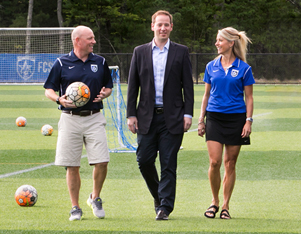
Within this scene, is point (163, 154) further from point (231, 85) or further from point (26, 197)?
point (26, 197)

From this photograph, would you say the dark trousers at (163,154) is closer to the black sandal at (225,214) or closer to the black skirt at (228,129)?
the black skirt at (228,129)

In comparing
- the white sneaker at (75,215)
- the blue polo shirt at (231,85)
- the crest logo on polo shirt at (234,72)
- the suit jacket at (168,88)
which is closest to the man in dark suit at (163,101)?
the suit jacket at (168,88)

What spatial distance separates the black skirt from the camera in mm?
5840

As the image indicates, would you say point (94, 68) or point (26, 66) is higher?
point (94, 68)

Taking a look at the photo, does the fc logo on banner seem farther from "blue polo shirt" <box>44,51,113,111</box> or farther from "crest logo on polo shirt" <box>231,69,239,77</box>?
"crest logo on polo shirt" <box>231,69,239,77</box>

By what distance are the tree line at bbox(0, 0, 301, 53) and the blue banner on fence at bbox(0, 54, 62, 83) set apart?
12.5 metres

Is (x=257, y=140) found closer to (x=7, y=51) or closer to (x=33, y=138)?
(x=33, y=138)

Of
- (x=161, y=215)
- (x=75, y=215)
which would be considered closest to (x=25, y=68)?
(x=75, y=215)

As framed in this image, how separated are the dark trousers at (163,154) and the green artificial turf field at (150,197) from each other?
26cm

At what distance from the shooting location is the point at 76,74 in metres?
5.71

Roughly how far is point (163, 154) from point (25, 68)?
2987cm

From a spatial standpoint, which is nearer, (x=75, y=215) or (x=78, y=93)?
(x=78, y=93)

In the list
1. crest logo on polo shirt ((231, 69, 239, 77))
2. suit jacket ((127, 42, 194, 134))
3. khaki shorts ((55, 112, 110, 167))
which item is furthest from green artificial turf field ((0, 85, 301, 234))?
crest logo on polo shirt ((231, 69, 239, 77))

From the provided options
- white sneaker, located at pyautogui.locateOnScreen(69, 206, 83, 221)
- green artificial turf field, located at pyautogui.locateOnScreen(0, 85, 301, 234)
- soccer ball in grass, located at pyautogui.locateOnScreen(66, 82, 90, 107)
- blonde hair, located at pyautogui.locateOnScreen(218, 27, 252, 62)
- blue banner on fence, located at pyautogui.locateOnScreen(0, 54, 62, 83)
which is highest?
blonde hair, located at pyautogui.locateOnScreen(218, 27, 252, 62)
